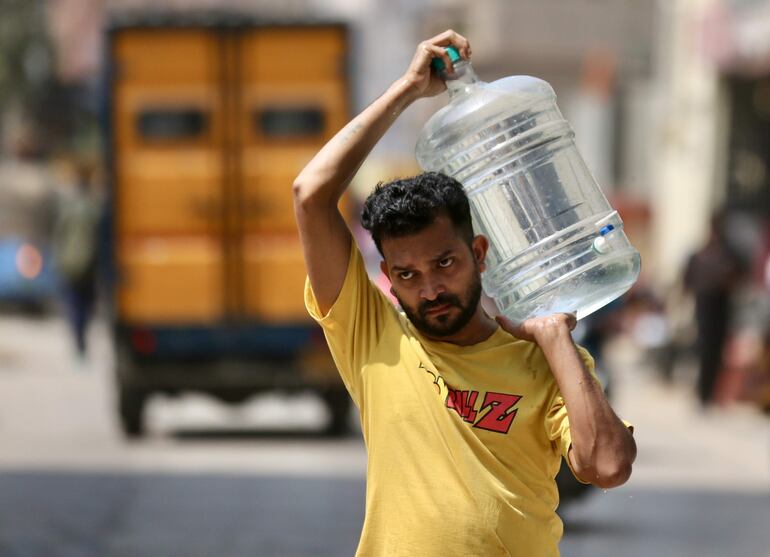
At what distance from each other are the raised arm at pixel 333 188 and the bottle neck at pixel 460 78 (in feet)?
0.26

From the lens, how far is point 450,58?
3844 millimetres

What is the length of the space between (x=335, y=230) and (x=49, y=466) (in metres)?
9.04

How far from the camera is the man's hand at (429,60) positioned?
3.81 metres

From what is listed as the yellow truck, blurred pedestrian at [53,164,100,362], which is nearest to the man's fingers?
the yellow truck

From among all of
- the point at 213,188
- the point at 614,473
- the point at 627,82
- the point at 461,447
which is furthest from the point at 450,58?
the point at 627,82

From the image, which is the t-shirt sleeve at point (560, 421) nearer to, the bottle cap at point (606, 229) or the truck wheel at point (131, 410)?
the bottle cap at point (606, 229)

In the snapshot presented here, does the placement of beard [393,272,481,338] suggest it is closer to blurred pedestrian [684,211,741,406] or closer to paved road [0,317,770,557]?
paved road [0,317,770,557]

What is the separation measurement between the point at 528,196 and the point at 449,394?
2.49 feet

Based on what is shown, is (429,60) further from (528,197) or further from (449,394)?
(449,394)

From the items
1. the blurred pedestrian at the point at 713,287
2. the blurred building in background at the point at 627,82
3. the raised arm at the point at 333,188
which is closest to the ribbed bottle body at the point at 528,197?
the raised arm at the point at 333,188

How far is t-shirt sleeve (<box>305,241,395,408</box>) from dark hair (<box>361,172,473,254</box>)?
0.34 feet

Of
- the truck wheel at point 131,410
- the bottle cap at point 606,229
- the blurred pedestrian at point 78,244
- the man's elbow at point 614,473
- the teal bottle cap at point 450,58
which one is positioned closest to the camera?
the man's elbow at point 614,473

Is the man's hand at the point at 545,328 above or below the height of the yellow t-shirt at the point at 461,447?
above

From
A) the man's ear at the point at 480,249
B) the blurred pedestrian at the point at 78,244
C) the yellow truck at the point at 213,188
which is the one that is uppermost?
the man's ear at the point at 480,249
